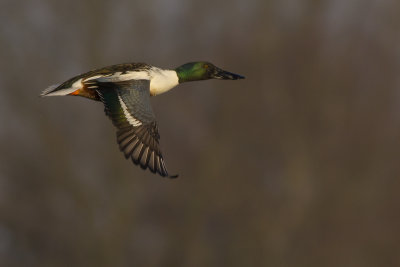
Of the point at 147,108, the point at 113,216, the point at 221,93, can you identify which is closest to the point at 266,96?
the point at 221,93

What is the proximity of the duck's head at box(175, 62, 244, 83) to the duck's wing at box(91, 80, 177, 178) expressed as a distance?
2.91 feet

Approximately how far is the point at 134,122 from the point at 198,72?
1.14 m

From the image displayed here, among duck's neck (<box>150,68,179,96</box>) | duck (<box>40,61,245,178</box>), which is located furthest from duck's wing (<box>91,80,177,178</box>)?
duck's neck (<box>150,68,179,96</box>)

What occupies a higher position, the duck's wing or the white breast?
the white breast

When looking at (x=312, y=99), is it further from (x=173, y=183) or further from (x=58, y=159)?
(x=58, y=159)

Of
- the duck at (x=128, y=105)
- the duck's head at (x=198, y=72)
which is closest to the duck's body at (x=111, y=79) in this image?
the duck at (x=128, y=105)

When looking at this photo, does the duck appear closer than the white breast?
Yes

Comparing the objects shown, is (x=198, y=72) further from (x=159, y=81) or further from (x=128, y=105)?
(x=128, y=105)

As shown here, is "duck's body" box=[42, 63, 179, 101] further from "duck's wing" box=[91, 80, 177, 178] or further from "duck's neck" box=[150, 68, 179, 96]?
"duck's wing" box=[91, 80, 177, 178]

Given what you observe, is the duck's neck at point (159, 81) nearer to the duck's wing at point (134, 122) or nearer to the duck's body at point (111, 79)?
the duck's body at point (111, 79)

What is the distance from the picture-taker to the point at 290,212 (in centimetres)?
1598

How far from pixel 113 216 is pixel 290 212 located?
257 centimetres

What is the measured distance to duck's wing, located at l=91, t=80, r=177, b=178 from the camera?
5.96 m

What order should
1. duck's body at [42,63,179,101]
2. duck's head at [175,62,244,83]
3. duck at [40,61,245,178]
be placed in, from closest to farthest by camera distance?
1. duck at [40,61,245,178]
2. duck's body at [42,63,179,101]
3. duck's head at [175,62,244,83]
